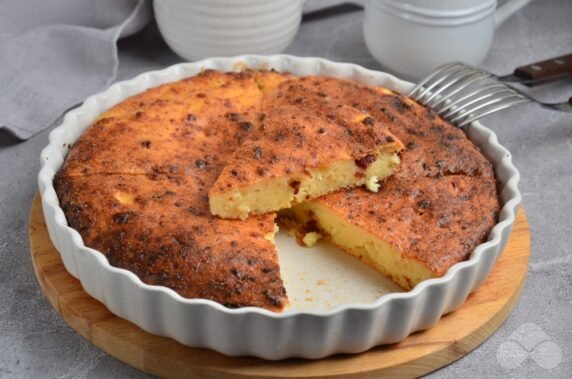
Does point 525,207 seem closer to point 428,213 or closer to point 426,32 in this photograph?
point 428,213

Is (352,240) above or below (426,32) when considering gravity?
below

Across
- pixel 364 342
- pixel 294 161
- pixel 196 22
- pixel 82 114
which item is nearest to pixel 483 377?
pixel 364 342

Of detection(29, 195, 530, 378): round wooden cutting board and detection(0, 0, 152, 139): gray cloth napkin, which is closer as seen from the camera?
detection(29, 195, 530, 378): round wooden cutting board

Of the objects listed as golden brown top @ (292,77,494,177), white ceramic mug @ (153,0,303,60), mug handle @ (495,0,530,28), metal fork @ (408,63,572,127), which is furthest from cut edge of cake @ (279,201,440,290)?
mug handle @ (495,0,530,28)

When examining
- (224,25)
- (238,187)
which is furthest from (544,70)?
(238,187)

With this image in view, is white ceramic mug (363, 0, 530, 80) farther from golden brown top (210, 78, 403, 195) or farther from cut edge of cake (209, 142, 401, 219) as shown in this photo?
cut edge of cake (209, 142, 401, 219)

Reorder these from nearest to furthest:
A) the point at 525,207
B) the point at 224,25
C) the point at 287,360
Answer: the point at 287,360 < the point at 525,207 < the point at 224,25
